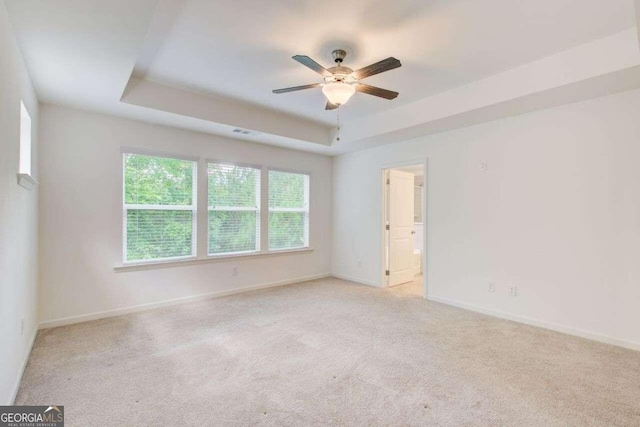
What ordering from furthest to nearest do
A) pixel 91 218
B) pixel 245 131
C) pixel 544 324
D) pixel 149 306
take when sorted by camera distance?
pixel 245 131, pixel 149 306, pixel 91 218, pixel 544 324

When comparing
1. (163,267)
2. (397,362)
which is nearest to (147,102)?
(163,267)

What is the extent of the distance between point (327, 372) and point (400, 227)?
11.7 ft

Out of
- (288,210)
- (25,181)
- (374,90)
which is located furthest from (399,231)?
(25,181)

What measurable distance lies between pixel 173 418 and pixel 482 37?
356cm

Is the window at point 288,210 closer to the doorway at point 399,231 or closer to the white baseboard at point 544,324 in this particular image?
the doorway at point 399,231

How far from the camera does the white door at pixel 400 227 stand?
5.41 m

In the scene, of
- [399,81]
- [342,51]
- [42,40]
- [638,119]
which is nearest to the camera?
[42,40]

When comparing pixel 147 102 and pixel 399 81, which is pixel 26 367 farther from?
pixel 399 81

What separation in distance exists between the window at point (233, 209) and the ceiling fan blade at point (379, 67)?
2.87m

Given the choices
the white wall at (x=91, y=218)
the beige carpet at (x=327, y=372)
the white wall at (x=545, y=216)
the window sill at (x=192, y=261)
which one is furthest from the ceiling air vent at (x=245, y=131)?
the beige carpet at (x=327, y=372)

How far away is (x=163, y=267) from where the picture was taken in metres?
4.16

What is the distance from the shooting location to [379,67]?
2.37m

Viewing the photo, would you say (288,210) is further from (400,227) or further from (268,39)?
(268,39)

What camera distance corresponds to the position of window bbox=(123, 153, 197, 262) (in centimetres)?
395
